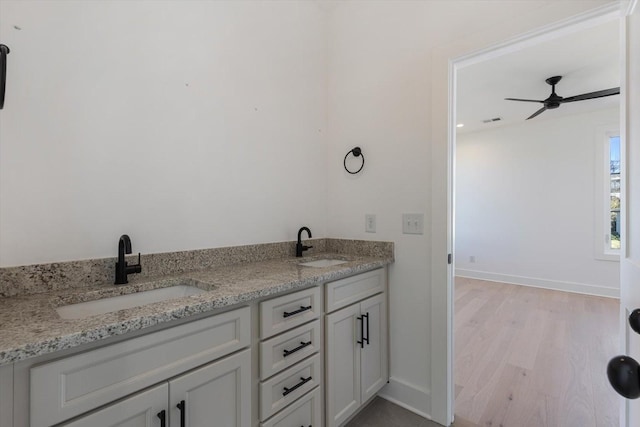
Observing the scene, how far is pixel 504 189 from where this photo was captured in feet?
16.2

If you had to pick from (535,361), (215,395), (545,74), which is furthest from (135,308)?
(545,74)

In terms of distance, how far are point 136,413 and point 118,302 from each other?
47 centimetres

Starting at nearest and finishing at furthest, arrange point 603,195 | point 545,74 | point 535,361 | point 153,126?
1. point 153,126
2. point 535,361
3. point 545,74
4. point 603,195

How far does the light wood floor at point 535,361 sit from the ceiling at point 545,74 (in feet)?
8.10

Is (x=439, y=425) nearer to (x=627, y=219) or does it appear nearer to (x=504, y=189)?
(x=627, y=219)

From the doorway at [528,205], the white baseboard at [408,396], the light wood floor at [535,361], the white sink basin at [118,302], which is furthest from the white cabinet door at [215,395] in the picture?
the doorway at [528,205]

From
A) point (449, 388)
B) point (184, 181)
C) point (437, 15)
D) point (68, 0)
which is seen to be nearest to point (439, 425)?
point (449, 388)

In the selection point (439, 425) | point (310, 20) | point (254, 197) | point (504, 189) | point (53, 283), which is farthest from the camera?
point (504, 189)

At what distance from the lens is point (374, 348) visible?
1.73 meters

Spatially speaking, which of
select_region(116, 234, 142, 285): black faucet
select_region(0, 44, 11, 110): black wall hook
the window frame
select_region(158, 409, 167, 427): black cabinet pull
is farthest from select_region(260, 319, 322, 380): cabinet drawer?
the window frame

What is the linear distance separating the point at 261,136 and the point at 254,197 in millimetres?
381

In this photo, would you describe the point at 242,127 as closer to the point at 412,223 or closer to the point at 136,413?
the point at 412,223

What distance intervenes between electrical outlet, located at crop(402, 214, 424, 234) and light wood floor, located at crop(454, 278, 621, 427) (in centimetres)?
108

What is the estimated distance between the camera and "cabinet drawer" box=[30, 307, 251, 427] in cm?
69
